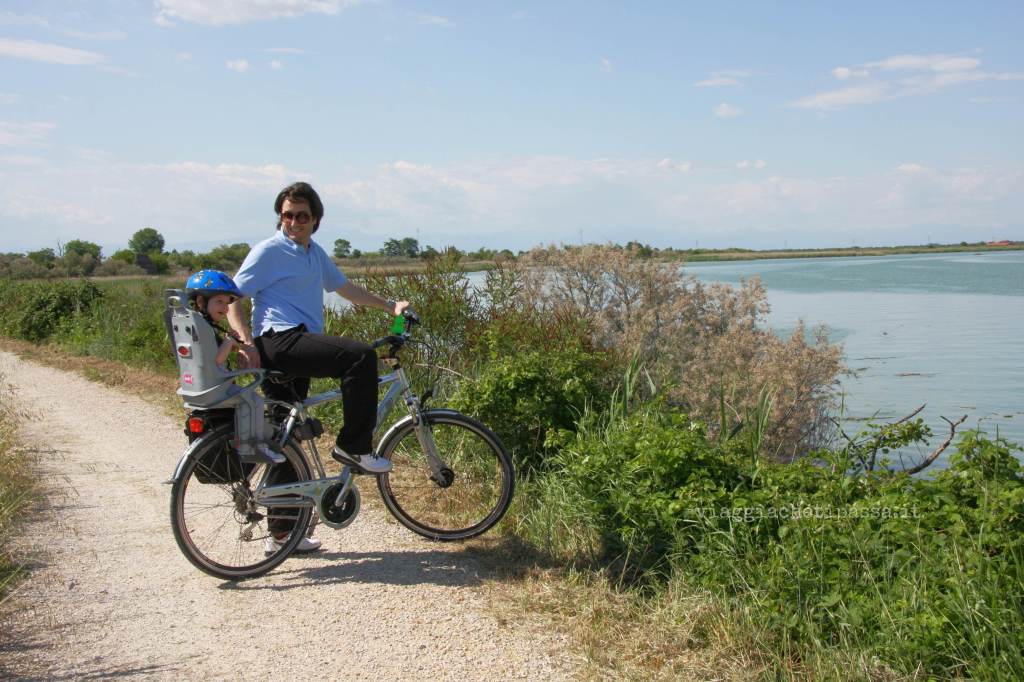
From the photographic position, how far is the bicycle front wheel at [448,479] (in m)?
5.25

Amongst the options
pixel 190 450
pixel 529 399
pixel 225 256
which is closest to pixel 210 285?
pixel 190 450

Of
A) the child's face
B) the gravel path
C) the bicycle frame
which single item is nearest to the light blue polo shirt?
the child's face

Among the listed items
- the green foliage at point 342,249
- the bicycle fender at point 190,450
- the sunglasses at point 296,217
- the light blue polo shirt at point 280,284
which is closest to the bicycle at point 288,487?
the bicycle fender at point 190,450

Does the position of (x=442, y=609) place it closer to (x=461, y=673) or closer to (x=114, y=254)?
(x=461, y=673)

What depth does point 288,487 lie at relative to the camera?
4.95 meters

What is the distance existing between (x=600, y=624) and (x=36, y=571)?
3.27m

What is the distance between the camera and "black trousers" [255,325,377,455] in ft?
15.5

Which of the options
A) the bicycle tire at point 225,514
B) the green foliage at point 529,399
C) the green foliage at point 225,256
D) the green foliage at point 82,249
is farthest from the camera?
the green foliage at point 82,249

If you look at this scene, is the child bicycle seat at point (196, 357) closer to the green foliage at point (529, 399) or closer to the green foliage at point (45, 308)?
the green foliage at point (529, 399)

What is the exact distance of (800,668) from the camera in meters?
3.54

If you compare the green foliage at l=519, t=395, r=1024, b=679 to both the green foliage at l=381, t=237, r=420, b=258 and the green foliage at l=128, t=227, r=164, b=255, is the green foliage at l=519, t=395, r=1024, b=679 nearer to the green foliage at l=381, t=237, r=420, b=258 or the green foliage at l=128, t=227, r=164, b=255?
the green foliage at l=381, t=237, r=420, b=258

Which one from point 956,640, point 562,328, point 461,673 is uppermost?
point 562,328

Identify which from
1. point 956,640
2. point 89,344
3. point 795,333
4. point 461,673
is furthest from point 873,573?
point 89,344

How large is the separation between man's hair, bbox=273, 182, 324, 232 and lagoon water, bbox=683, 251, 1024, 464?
13.2 feet
